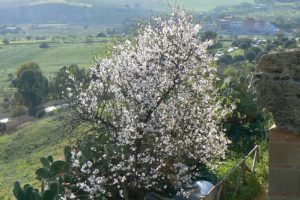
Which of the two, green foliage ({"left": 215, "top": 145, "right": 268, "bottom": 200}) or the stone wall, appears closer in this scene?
the stone wall

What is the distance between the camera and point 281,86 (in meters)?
3.29

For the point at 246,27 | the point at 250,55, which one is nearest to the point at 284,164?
the point at 250,55

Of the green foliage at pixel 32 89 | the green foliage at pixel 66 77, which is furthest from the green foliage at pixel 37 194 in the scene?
the green foliage at pixel 32 89

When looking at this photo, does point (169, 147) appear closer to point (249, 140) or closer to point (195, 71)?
point (195, 71)

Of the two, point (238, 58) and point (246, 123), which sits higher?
point (246, 123)

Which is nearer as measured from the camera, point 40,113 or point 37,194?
point 37,194

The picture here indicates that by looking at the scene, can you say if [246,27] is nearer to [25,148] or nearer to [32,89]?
[32,89]

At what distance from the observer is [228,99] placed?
1157 centimetres

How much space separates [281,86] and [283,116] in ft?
0.64

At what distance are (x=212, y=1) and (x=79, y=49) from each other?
105321 millimetres

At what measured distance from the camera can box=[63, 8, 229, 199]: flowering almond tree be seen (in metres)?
8.07

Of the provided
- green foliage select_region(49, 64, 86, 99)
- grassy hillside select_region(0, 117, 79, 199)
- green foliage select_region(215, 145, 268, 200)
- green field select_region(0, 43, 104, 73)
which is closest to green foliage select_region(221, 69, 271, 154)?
green foliage select_region(215, 145, 268, 200)

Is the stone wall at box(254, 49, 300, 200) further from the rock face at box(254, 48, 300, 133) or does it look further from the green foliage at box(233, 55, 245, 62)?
the green foliage at box(233, 55, 245, 62)

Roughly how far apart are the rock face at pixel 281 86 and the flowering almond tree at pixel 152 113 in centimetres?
461
